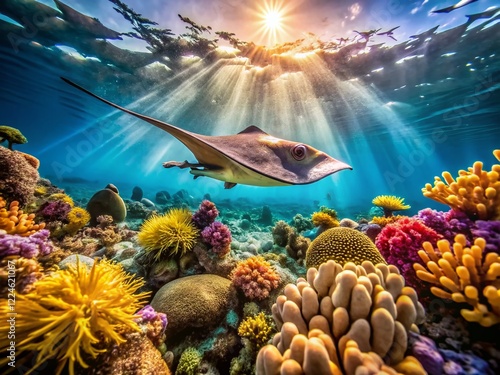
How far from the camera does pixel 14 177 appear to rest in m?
3.56

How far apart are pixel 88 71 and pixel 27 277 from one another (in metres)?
21.8

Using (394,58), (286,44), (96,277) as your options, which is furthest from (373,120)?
(96,277)

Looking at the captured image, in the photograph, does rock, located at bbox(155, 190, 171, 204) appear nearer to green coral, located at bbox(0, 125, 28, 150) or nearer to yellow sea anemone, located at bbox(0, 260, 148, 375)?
green coral, located at bbox(0, 125, 28, 150)

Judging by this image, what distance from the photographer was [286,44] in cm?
1156

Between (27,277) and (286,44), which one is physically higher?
(286,44)

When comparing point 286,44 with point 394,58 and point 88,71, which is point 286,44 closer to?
point 394,58

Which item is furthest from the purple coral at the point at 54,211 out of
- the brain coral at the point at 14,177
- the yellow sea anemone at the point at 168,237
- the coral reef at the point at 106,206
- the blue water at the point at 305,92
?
the blue water at the point at 305,92

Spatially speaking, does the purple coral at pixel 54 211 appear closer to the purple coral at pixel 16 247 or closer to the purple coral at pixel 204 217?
the purple coral at pixel 204 217

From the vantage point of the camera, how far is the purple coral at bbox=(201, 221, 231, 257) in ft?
12.7

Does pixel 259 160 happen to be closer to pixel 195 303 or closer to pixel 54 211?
pixel 195 303

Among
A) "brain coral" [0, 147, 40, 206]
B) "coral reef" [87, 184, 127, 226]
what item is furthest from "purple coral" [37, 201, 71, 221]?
"coral reef" [87, 184, 127, 226]

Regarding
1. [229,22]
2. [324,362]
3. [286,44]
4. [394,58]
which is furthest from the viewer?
[394,58]

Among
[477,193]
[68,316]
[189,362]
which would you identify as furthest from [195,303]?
[477,193]

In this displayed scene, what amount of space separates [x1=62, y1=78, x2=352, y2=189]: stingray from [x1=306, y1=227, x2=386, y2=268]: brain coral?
115 cm
